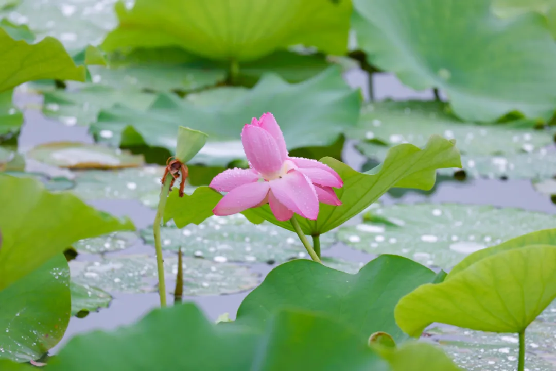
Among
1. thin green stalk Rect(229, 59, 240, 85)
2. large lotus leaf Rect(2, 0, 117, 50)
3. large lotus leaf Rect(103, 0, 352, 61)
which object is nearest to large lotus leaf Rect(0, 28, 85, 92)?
large lotus leaf Rect(103, 0, 352, 61)

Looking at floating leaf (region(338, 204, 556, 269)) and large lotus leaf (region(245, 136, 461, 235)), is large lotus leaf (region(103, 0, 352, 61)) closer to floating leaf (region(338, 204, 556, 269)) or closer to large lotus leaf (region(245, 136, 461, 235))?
floating leaf (region(338, 204, 556, 269))

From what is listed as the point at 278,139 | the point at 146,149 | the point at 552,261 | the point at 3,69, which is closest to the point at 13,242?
the point at 278,139

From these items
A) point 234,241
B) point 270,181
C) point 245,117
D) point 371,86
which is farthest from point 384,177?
point 371,86

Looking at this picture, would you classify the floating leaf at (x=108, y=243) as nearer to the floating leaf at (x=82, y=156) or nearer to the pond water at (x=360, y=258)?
the pond water at (x=360, y=258)

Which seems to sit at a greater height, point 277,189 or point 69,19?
point 69,19

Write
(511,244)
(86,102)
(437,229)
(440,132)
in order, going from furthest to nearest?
1. (86,102)
2. (440,132)
3. (437,229)
4. (511,244)

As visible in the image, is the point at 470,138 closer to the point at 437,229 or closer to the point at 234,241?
the point at 437,229
